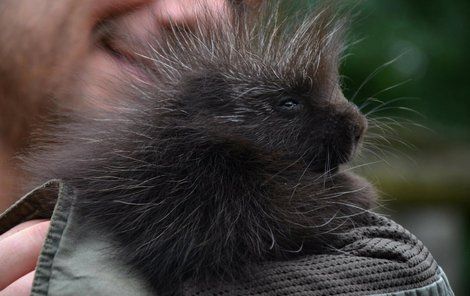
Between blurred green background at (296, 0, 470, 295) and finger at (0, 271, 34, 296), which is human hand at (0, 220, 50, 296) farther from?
blurred green background at (296, 0, 470, 295)

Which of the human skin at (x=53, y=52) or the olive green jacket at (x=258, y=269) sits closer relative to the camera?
the olive green jacket at (x=258, y=269)

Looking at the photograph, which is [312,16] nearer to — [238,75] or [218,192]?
[238,75]

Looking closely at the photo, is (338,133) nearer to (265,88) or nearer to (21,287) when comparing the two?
(265,88)

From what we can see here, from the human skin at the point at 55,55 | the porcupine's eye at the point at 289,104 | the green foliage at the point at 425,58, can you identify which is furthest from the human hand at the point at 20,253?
the green foliage at the point at 425,58

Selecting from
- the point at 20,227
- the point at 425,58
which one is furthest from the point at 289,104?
the point at 425,58

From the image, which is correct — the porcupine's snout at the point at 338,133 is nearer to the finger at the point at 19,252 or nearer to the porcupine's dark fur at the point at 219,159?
the porcupine's dark fur at the point at 219,159

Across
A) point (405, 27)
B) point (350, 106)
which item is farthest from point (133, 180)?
point (405, 27)
